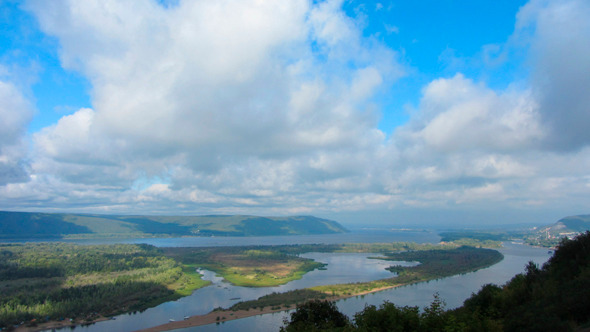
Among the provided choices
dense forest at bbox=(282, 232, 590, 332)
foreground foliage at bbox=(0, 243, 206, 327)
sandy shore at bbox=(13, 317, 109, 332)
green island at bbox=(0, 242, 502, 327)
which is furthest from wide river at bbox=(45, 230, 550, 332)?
dense forest at bbox=(282, 232, 590, 332)

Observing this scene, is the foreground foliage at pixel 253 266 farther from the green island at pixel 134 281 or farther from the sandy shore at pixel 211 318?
→ the sandy shore at pixel 211 318

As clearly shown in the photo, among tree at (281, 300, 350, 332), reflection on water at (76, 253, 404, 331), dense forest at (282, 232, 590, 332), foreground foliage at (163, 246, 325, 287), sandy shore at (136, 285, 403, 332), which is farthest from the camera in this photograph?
foreground foliage at (163, 246, 325, 287)

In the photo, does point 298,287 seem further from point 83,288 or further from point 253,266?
point 83,288

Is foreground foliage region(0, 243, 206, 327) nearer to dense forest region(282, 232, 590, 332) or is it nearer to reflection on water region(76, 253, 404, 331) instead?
reflection on water region(76, 253, 404, 331)

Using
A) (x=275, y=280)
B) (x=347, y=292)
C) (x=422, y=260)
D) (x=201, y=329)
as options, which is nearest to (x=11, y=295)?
(x=201, y=329)

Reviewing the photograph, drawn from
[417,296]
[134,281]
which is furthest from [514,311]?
[134,281]

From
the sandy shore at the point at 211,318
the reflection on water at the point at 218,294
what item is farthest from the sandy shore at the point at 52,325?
the sandy shore at the point at 211,318
